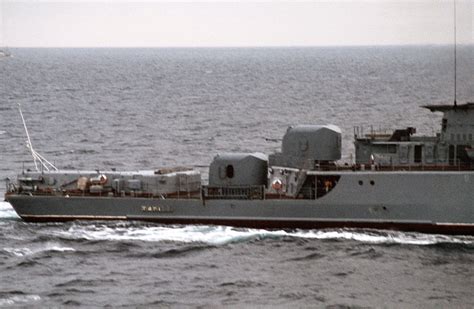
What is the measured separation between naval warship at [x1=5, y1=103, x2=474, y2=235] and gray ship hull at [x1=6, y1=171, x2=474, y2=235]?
0.05 meters

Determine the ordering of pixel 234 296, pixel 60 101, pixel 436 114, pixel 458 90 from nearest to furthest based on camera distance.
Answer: pixel 234 296
pixel 436 114
pixel 458 90
pixel 60 101

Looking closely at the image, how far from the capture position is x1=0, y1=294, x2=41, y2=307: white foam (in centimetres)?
4200

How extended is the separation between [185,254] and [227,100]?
3499 inches

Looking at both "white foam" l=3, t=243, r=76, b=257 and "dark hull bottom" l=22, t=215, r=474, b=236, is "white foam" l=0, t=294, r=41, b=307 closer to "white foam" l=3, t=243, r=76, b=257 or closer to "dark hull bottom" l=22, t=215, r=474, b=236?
"white foam" l=3, t=243, r=76, b=257

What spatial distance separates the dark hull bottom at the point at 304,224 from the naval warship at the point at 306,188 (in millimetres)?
50

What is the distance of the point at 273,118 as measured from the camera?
111 m

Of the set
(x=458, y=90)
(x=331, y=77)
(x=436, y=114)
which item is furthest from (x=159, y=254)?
(x=331, y=77)

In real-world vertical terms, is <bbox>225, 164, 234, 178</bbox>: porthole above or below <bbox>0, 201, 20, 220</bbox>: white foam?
above

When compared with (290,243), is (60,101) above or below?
above

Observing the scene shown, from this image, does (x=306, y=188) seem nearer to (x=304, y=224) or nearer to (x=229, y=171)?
(x=304, y=224)

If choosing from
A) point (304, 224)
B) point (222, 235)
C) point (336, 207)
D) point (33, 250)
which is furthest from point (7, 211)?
point (336, 207)

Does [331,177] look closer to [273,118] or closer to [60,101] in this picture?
[273,118]

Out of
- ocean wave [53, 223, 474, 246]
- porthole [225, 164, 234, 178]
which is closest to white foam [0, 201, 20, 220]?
ocean wave [53, 223, 474, 246]

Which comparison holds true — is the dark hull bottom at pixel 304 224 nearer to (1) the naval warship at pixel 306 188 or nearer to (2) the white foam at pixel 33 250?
(1) the naval warship at pixel 306 188
